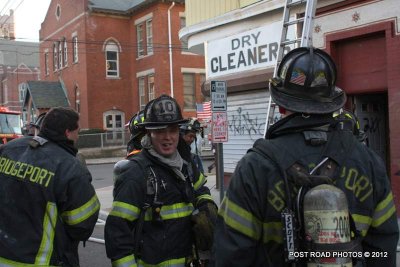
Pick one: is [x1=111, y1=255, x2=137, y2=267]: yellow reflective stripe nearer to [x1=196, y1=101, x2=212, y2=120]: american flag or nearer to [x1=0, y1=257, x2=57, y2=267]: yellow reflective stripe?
[x1=0, y1=257, x2=57, y2=267]: yellow reflective stripe

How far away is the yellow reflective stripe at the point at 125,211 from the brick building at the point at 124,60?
26.7 meters

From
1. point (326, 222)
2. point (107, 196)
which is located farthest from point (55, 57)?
point (326, 222)

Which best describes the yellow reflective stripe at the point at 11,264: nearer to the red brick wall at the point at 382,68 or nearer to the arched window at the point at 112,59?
the red brick wall at the point at 382,68

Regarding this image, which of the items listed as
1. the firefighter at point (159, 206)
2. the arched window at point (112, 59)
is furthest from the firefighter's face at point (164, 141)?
the arched window at point (112, 59)

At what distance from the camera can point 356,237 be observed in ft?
5.67

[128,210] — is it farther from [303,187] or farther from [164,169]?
[303,187]

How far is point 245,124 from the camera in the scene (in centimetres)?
1102

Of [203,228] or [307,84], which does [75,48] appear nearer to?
[203,228]

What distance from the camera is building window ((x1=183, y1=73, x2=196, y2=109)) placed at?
1193 inches

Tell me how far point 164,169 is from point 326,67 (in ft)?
4.18

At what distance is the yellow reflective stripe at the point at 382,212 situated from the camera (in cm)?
192

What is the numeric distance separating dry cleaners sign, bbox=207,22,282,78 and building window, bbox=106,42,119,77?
21.1 meters

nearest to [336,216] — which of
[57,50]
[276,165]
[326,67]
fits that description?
[276,165]

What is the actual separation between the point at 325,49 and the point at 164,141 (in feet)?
21.0
